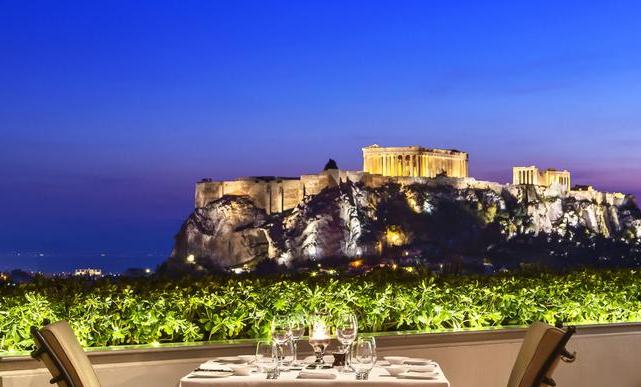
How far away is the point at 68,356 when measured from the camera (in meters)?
3.24

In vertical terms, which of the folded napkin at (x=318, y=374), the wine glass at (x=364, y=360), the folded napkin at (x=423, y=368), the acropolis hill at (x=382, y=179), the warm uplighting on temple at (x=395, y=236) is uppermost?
the acropolis hill at (x=382, y=179)

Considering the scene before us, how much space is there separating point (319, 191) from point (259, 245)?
18.8 ft

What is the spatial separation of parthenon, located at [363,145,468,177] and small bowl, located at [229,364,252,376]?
67.5 meters

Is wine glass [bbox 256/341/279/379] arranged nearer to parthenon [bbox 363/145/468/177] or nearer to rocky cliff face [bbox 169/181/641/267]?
rocky cliff face [bbox 169/181/641/267]

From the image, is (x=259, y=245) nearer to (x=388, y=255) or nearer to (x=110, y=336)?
(x=388, y=255)

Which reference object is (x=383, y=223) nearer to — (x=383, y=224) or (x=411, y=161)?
(x=383, y=224)

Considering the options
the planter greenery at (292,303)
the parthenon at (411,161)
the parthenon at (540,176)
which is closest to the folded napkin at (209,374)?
the planter greenery at (292,303)

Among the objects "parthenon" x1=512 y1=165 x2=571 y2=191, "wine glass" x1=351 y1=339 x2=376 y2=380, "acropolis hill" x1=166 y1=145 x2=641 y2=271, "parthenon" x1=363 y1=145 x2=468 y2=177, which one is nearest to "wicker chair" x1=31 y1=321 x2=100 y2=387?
"wine glass" x1=351 y1=339 x2=376 y2=380

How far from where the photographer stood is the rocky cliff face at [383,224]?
58.4m

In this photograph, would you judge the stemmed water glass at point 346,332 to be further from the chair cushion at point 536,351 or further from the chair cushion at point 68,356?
the chair cushion at point 68,356

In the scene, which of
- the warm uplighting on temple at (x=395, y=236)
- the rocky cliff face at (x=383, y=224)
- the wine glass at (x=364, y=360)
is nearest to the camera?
the wine glass at (x=364, y=360)

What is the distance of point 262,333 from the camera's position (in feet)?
15.7

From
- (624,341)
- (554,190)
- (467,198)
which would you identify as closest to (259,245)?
(467,198)

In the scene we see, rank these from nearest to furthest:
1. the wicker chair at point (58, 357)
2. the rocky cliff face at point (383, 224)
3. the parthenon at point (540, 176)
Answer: the wicker chair at point (58, 357), the rocky cliff face at point (383, 224), the parthenon at point (540, 176)
